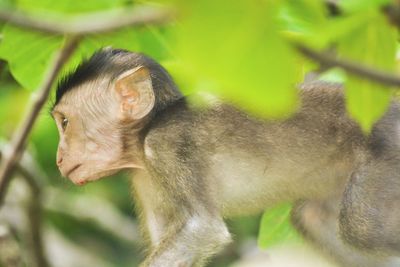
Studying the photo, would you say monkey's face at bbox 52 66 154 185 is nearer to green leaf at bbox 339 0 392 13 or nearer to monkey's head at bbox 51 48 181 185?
monkey's head at bbox 51 48 181 185

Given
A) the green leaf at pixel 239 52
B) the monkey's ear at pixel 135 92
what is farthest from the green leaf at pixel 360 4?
the monkey's ear at pixel 135 92

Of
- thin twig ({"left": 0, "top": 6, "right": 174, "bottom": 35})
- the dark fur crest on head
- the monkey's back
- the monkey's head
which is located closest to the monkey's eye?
the monkey's head

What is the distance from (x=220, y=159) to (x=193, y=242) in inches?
16.5

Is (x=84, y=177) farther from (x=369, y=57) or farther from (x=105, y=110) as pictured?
(x=369, y=57)

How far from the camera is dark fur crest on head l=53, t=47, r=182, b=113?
4395mm

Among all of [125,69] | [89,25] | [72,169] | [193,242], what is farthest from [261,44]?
[72,169]

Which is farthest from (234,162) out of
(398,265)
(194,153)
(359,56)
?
(359,56)

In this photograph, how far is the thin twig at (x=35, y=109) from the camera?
1.84 m

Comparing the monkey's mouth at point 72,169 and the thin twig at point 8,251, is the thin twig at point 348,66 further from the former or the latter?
the thin twig at point 8,251

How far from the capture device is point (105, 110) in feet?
15.1

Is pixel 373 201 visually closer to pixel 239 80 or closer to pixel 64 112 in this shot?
pixel 64 112

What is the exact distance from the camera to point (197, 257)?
4.18m

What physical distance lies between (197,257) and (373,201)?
797 mm

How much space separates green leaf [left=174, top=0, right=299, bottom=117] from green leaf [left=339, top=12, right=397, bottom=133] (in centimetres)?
51
